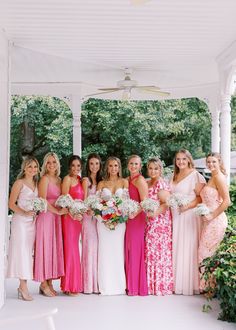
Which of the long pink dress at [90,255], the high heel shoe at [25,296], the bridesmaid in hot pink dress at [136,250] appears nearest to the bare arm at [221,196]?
the bridesmaid in hot pink dress at [136,250]

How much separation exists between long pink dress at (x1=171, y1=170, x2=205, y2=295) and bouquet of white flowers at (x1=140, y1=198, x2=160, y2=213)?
390 mm

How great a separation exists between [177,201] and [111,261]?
108 centimetres

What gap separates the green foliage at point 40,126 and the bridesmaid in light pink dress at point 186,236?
12094mm

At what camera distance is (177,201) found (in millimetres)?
5750

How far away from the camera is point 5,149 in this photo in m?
5.54

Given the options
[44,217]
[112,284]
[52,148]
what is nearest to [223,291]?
[112,284]

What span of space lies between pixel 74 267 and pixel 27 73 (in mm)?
3861

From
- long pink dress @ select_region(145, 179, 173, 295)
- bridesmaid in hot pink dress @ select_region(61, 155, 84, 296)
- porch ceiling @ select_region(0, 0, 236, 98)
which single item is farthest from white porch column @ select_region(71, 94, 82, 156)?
long pink dress @ select_region(145, 179, 173, 295)

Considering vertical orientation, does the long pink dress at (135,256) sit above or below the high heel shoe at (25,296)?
above

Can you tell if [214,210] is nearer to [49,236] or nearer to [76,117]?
[49,236]

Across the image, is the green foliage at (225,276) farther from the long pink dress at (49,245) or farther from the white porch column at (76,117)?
the white porch column at (76,117)

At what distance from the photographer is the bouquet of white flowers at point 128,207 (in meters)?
5.65

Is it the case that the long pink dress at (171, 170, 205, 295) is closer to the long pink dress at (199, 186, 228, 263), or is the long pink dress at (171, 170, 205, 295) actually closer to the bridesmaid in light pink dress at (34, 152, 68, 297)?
the long pink dress at (199, 186, 228, 263)

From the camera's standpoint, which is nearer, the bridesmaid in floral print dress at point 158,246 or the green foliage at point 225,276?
the green foliage at point 225,276
